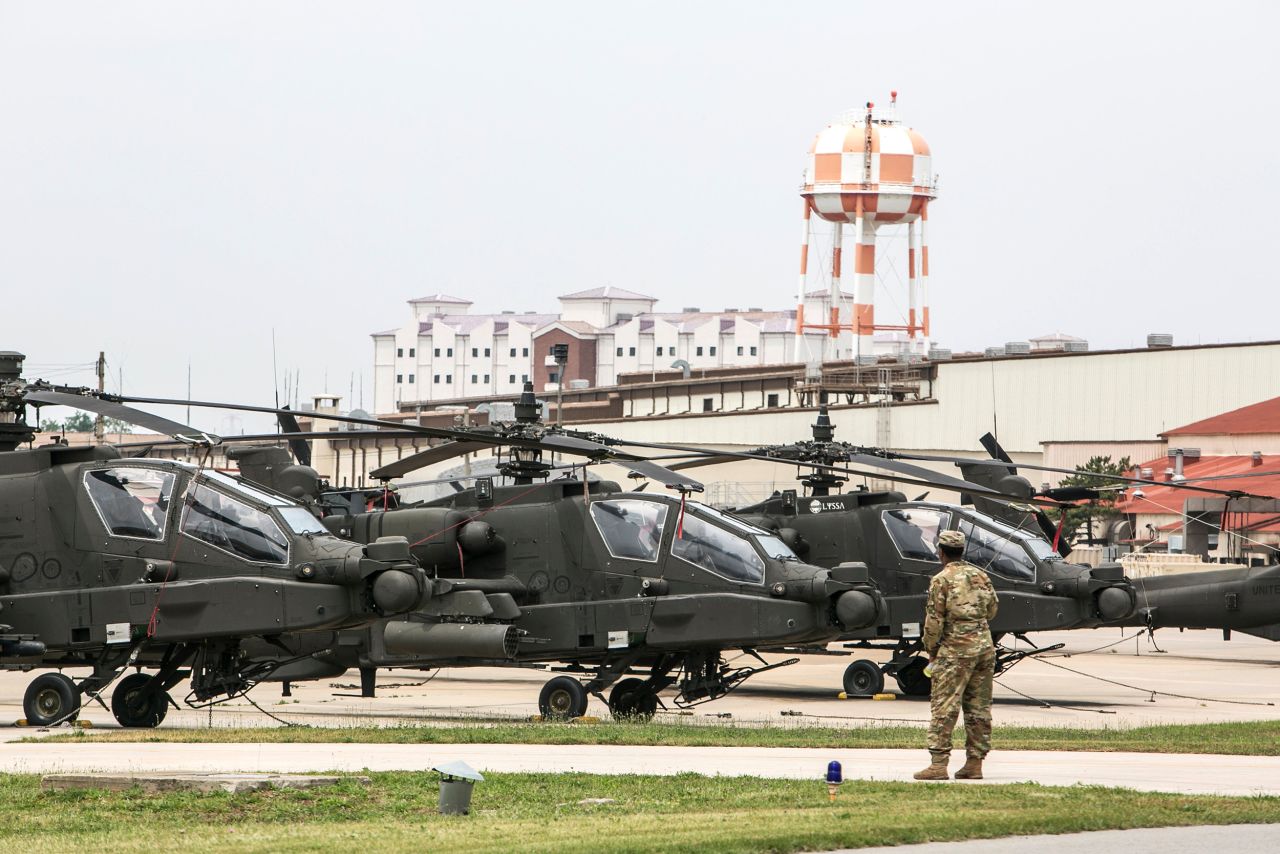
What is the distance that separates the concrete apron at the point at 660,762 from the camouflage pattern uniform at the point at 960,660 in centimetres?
36

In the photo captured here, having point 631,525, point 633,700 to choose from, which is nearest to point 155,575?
point 631,525

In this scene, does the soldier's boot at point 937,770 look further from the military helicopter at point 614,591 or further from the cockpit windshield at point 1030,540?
the cockpit windshield at point 1030,540

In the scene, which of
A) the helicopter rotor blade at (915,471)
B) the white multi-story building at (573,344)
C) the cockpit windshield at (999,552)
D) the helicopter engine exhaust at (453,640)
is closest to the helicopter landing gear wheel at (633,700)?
the helicopter engine exhaust at (453,640)

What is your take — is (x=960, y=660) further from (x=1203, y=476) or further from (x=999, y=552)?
(x=1203, y=476)

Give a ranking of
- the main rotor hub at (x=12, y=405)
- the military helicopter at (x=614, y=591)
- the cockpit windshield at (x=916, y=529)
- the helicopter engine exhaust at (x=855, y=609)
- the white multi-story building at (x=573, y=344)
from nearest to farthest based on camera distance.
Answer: the main rotor hub at (x=12, y=405) → the helicopter engine exhaust at (x=855, y=609) → the military helicopter at (x=614, y=591) → the cockpit windshield at (x=916, y=529) → the white multi-story building at (x=573, y=344)

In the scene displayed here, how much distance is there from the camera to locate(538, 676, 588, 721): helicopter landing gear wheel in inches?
842

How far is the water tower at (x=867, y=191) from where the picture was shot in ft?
334

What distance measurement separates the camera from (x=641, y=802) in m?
12.3

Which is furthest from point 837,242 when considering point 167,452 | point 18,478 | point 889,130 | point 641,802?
point 641,802

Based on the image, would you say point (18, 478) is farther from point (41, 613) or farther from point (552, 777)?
point (552, 777)

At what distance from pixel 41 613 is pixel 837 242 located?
88.4m

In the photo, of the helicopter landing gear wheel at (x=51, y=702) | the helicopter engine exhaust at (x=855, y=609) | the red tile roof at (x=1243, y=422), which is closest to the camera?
the helicopter landing gear wheel at (x=51, y=702)

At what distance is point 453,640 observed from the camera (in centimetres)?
2198

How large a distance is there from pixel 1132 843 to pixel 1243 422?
6112 centimetres
